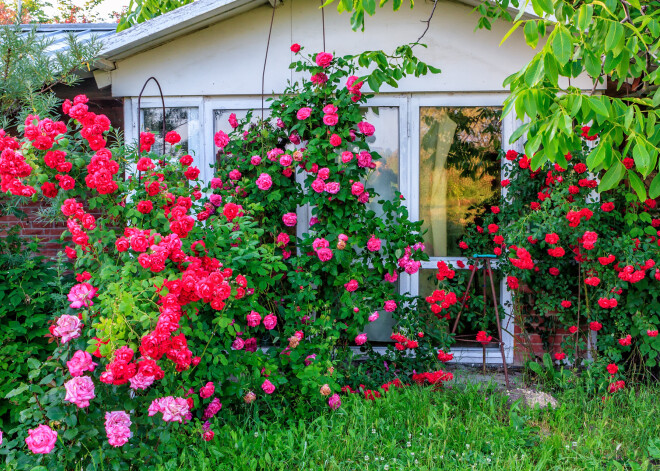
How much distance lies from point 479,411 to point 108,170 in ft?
8.51

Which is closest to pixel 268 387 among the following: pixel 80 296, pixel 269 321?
pixel 269 321

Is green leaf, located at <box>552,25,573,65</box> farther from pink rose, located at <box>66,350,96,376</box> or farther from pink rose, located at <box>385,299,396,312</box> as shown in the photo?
pink rose, located at <box>66,350,96,376</box>

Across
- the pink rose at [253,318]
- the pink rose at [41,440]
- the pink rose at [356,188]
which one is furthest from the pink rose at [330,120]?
the pink rose at [41,440]

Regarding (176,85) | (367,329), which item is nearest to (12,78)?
(176,85)

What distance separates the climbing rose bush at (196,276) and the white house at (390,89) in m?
0.35

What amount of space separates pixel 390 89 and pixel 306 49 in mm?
793

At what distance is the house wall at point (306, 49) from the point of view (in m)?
4.55

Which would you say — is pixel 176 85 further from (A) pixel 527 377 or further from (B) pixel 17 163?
(A) pixel 527 377

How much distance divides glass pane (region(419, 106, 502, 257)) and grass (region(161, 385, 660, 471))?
163cm

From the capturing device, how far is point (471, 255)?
15.3 ft

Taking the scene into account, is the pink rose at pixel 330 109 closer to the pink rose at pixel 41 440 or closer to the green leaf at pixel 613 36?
the green leaf at pixel 613 36

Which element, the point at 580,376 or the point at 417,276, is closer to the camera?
Result: the point at 580,376

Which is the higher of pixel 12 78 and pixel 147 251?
pixel 12 78

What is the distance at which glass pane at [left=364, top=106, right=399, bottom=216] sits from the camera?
15.4 ft
